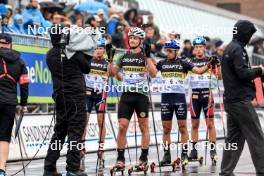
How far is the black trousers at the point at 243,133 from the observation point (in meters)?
11.6

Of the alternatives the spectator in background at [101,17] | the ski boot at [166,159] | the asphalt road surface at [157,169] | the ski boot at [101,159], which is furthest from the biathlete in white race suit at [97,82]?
the spectator in background at [101,17]

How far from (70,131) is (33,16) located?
8426 mm

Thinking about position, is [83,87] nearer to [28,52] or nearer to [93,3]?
[28,52]

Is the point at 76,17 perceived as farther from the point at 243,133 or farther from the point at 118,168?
the point at 243,133

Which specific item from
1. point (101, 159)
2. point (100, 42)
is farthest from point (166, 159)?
point (100, 42)

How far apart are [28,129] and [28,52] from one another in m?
1.93

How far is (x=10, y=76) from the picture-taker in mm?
12977

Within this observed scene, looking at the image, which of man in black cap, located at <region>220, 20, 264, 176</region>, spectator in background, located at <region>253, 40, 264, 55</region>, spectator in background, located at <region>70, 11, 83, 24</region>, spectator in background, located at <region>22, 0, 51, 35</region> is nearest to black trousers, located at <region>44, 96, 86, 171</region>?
man in black cap, located at <region>220, 20, 264, 176</region>

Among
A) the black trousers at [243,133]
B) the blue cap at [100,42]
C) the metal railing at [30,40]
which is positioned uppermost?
the metal railing at [30,40]

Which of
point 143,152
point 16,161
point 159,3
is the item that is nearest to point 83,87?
point 143,152

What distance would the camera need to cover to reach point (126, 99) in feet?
47.3

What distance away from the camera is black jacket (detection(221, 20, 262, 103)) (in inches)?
457

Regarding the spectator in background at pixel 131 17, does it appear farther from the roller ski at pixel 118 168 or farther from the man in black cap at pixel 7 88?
the man in black cap at pixel 7 88

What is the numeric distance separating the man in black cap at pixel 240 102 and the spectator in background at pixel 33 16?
934 centimetres
